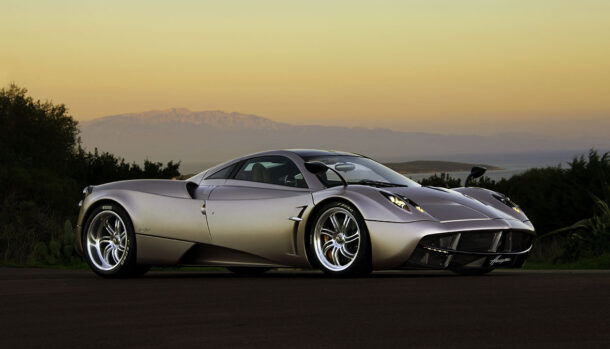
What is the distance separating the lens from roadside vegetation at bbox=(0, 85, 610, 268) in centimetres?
1773

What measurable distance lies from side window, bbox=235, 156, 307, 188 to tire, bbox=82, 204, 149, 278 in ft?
5.15

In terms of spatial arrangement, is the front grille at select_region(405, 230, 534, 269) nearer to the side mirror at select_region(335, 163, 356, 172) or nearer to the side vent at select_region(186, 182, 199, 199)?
the side mirror at select_region(335, 163, 356, 172)

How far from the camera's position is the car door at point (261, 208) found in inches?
417

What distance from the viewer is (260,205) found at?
10898 mm

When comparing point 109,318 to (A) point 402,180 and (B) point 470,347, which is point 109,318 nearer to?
(B) point 470,347

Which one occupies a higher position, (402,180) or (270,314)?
(402,180)

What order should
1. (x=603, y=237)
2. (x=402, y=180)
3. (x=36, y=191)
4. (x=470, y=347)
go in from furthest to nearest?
1. (x=36, y=191)
2. (x=603, y=237)
3. (x=402, y=180)
4. (x=470, y=347)

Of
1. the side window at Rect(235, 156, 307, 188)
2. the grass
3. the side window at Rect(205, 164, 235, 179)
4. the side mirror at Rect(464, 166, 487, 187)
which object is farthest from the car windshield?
the grass

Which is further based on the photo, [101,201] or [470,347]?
[101,201]

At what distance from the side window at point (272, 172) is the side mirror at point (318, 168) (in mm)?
166

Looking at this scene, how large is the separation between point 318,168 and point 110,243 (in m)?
3.00

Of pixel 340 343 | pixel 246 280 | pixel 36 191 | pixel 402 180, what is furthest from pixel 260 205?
pixel 36 191

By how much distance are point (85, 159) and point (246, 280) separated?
68420mm

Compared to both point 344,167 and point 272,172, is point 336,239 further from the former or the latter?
point 272,172
